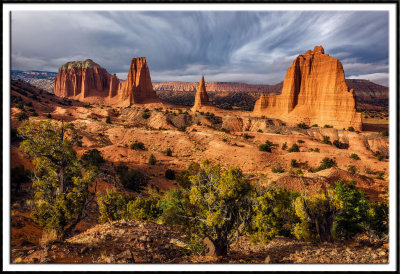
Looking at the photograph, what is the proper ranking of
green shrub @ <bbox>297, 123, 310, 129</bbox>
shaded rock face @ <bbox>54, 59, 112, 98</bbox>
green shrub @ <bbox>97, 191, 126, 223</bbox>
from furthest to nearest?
shaded rock face @ <bbox>54, 59, 112, 98</bbox> → green shrub @ <bbox>297, 123, 310, 129</bbox> → green shrub @ <bbox>97, 191, 126, 223</bbox>

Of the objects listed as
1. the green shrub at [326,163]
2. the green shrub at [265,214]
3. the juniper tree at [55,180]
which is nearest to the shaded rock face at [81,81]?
the green shrub at [326,163]

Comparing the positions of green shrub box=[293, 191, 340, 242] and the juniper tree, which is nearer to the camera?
the juniper tree

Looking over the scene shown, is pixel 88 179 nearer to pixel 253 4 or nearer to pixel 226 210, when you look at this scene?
pixel 226 210

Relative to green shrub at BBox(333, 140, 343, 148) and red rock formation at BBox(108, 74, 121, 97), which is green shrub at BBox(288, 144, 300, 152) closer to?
green shrub at BBox(333, 140, 343, 148)

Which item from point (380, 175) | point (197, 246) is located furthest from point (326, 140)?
point (197, 246)

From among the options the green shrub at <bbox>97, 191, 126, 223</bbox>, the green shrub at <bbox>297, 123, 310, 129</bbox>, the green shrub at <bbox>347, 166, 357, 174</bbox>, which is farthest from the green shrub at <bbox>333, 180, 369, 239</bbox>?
the green shrub at <bbox>297, 123, 310, 129</bbox>

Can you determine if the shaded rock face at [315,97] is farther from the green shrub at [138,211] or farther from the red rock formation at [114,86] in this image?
the red rock formation at [114,86]

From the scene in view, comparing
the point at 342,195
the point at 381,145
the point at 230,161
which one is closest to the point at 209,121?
the point at 230,161
